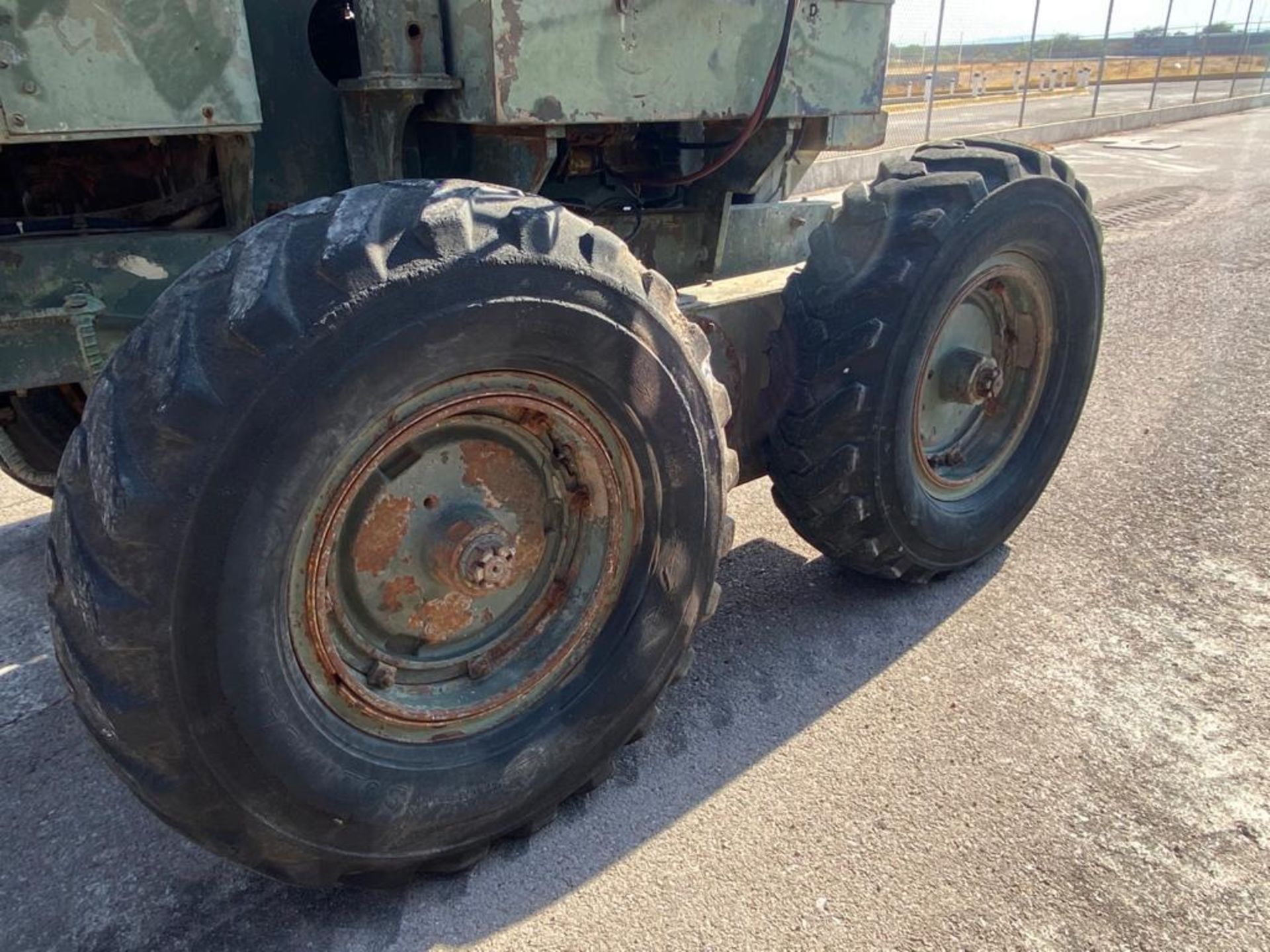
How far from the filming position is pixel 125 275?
8.12 ft

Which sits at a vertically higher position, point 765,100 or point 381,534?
point 765,100

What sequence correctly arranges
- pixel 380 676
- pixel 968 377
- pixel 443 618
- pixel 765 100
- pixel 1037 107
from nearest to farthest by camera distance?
pixel 380 676
pixel 443 618
pixel 765 100
pixel 968 377
pixel 1037 107

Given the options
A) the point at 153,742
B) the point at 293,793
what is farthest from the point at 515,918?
the point at 153,742

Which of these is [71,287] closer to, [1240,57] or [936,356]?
[936,356]

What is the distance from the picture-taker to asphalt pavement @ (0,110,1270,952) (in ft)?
7.57

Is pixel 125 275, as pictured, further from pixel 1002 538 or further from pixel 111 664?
pixel 1002 538

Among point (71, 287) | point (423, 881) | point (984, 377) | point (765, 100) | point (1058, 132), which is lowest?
point (423, 881)

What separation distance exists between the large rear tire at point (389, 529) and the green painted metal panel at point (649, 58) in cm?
50

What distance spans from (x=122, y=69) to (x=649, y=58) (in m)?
1.30

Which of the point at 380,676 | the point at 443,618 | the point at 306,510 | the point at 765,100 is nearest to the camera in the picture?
the point at 306,510

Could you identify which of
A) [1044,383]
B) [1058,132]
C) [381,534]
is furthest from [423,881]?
[1058,132]

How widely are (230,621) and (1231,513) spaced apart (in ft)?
13.4

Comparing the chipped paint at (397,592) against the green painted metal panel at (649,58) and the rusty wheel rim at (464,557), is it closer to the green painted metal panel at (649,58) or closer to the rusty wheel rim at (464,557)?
the rusty wheel rim at (464,557)

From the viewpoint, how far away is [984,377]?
3551mm
